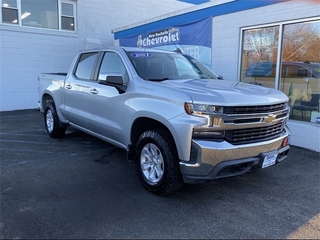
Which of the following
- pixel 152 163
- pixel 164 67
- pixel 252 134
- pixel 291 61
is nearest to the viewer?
pixel 252 134

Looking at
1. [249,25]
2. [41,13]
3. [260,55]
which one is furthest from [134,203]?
[41,13]

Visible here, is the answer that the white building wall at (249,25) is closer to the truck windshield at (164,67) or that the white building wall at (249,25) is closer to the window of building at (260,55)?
the window of building at (260,55)

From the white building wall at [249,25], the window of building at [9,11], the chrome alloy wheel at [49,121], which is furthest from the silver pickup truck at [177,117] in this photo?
the window of building at [9,11]

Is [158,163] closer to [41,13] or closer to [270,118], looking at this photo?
[270,118]

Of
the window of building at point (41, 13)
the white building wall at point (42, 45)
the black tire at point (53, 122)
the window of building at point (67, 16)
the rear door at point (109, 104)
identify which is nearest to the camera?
the rear door at point (109, 104)

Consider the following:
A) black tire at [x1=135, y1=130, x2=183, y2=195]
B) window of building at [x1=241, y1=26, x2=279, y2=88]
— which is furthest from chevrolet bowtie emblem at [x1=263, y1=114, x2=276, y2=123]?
window of building at [x1=241, y1=26, x2=279, y2=88]

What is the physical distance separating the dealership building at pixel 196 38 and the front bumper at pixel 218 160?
3.33 m

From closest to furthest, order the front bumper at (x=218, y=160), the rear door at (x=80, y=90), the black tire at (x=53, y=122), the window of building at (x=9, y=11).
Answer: the front bumper at (x=218, y=160) < the rear door at (x=80, y=90) < the black tire at (x=53, y=122) < the window of building at (x=9, y=11)

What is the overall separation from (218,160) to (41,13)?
11.4 meters

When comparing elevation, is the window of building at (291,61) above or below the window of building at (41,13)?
below

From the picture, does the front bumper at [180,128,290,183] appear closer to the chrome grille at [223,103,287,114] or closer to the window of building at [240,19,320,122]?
the chrome grille at [223,103,287,114]

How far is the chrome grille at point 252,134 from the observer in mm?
3318

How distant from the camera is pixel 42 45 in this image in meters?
11.9

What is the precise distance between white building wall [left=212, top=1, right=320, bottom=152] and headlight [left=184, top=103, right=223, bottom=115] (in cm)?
376
